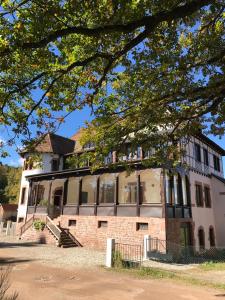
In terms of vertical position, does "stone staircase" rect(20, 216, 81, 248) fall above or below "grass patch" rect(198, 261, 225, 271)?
above

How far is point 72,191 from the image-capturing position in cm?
2719

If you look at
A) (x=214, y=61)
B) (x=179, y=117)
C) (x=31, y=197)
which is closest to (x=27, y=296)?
(x=179, y=117)

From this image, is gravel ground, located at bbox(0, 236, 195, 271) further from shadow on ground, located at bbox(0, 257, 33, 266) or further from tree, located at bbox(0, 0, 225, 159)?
tree, located at bbox(0, 0, 225, 159)

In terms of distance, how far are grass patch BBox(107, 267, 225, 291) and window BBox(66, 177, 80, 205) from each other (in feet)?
42.5

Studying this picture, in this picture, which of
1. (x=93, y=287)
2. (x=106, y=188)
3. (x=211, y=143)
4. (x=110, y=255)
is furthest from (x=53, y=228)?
(x=211, y=143)

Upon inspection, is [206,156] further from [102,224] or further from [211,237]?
[102,224]

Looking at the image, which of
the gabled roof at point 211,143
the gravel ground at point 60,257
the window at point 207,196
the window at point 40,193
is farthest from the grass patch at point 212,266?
the window at point 40,193

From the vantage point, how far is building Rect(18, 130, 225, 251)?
64.5 ft

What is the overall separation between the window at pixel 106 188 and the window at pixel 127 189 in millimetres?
982

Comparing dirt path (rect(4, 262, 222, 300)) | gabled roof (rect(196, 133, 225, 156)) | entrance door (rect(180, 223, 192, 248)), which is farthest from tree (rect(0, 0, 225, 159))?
gabled roof (rect(196, 133, 225, 156))

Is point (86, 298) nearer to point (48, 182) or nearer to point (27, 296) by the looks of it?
point (27, 296)

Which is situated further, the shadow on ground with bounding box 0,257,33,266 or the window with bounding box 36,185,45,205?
the window with bounding box 36,185,45,205

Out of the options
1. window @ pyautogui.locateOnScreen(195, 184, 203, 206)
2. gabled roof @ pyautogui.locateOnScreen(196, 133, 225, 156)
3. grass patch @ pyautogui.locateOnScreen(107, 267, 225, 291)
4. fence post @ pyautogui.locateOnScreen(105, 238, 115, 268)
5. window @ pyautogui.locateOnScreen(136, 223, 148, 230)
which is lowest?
grass patch @ pyautogui.locateOnScreen(107, 267, 225, 291)

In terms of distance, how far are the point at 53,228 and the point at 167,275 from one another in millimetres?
13750
